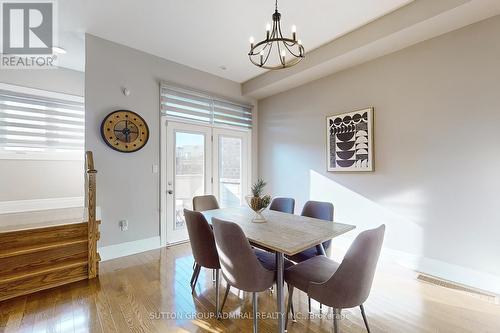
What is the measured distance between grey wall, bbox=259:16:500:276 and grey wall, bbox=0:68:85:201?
4.60 meters

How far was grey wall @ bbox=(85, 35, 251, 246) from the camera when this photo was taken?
318 cm

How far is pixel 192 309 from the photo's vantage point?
2.09 meters

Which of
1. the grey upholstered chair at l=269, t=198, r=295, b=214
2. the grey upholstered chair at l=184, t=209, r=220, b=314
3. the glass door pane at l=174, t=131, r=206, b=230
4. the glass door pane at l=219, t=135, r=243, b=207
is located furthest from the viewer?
the glass door pane at l=219, t=135, r=243, b=207

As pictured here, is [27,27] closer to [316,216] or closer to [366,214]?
[316,216]

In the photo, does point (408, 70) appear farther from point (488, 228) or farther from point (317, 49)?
point (488, 228)

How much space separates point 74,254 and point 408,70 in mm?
4714

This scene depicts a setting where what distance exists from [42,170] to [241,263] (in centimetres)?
442

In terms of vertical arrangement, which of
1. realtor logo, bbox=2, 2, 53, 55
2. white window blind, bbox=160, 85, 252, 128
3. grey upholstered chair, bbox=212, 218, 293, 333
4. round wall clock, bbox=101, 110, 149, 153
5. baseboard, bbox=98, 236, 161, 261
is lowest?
baseboard, bbox=98, 236, 161, 261

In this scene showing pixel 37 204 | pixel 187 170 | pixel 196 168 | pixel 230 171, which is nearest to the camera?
pixel 37 204

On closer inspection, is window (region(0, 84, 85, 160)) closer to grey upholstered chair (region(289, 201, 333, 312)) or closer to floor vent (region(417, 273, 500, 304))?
grey upholstered chair (region(289, 201, 333, 312))

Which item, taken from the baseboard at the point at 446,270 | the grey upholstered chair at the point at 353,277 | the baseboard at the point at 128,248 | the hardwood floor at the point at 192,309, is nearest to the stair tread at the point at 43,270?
the hardwood floor at the point at 192,309

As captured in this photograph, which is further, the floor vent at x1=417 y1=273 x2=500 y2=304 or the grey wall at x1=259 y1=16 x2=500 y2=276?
the grey wall at x1=259 y1=16 x2=500 y2=276

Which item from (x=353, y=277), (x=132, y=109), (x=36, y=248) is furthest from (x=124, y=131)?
→ (x=353, y=277)

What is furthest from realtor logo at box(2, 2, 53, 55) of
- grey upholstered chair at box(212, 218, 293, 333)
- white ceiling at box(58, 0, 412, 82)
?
grey upholstered chair at box(212, 218, 293, 333)
